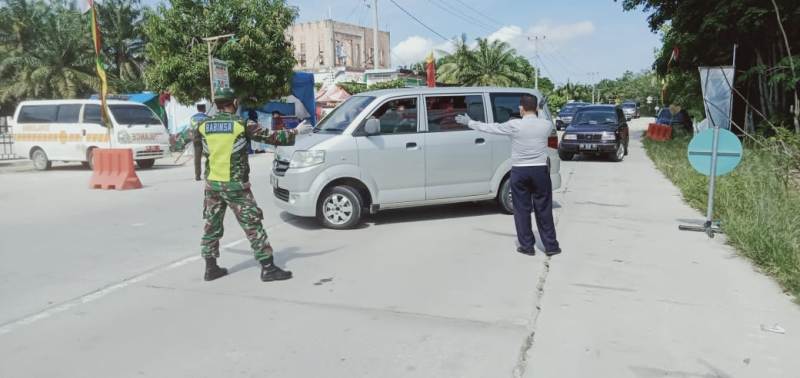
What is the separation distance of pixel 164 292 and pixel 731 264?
5410 millimetres

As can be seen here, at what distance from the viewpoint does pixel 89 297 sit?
5.26 m

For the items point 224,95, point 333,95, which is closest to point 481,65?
point 333,95

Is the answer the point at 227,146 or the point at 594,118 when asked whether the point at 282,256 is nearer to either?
the point at 227,146

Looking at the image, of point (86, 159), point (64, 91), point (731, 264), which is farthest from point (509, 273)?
point (64, 91)

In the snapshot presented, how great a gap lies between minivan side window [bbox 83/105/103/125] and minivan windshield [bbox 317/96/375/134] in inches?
422

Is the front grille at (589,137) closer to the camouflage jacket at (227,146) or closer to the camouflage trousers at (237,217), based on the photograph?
the camouflage jacket at (227,146)

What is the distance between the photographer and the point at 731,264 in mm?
6180

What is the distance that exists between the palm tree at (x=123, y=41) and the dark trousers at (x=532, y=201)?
37459 mm

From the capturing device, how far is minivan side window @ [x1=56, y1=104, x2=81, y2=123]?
16.9 meters

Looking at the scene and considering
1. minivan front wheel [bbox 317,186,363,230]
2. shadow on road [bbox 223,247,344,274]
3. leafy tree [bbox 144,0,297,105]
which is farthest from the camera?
leafy tree [bbox 144,0,297,105]

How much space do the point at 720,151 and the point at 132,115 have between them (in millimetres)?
14747

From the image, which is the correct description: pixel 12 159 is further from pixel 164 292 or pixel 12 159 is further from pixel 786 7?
pixel 786 7

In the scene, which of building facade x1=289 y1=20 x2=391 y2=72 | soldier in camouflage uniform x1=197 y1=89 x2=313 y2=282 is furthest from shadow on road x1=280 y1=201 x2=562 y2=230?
building facade x1=289 y1=20 x2=391 y2=72

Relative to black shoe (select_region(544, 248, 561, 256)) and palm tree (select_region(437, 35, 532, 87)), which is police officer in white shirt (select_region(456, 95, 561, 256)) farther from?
palm tree (select_region(437, 35, 532, 87))
